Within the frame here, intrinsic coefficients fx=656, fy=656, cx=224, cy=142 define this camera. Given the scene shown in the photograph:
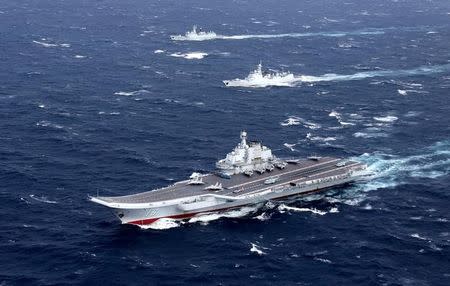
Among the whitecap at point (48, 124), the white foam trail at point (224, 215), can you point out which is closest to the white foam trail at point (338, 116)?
the white foam trail at point (224, 215)

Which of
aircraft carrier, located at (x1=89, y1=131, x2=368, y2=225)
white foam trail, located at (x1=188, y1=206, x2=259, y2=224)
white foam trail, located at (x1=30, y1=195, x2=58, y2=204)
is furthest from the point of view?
white foam trail, located at (x1=30, y1=195, x2=58, y2=204)

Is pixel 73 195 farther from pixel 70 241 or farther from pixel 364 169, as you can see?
pixel 364 169

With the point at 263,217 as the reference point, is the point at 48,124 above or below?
above

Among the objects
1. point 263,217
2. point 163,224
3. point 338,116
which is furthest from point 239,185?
point 338,116

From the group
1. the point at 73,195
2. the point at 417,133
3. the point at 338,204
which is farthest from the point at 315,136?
the point at 73,195

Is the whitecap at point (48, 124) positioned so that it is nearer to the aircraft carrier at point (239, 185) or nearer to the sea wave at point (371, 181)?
the aircraft carrier at point (239, 185)

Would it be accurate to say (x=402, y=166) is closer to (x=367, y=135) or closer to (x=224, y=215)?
(x=367, y=135)

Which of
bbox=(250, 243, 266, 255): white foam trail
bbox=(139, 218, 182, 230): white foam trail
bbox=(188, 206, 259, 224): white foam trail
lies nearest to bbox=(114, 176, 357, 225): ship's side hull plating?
bbox=(139, 218, 182, 230): white foam trail

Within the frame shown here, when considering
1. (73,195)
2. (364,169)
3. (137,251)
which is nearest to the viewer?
(137,251)

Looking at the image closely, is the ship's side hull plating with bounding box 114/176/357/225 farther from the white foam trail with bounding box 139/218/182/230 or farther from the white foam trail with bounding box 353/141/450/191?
the white foam trail with bounding box 353/141/450/191
